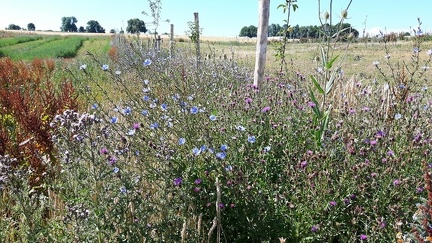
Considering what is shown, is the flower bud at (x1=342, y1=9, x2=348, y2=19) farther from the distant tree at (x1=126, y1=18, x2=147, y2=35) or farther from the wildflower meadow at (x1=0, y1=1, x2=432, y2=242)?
the distant tree at (x1=126, y1=18, x2=147, y2=35)

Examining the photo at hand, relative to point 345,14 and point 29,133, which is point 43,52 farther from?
point 345,14

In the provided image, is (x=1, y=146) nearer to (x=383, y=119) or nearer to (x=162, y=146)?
(x=162, y=146)

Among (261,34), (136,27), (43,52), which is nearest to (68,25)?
(43,52)

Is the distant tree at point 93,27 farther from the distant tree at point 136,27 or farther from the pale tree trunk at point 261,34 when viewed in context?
the pale tree trunk at point 261,34

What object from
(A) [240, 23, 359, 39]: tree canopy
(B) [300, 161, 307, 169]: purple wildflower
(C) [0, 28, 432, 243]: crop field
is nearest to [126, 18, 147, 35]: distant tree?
(A) [240, 23, 359, 39]: tree canopy

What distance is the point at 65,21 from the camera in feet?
495

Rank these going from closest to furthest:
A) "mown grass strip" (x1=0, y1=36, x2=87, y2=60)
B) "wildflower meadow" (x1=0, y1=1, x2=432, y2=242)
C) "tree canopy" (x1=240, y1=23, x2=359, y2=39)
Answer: "wildflower meadow" (x1=0, y1=1, x2=432, y2=242), "tree canopy" (x1=240, y1=23, x2=359, y2=39), "mown grass strip" (x1=0, y1=36, x2=87, y2=60)

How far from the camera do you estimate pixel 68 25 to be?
492ft

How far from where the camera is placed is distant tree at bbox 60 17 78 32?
150m

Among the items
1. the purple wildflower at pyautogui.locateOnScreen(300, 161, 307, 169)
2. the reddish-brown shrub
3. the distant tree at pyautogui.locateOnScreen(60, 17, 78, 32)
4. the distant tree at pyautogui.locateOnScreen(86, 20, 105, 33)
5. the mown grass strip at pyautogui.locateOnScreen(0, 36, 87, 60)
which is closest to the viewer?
the purple wildflower at pyautogui.locateOnScreen(300, 161, 307, 169)

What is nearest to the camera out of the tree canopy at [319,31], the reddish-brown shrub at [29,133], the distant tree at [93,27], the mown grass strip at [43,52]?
the reddish-brown shrub at [29,133]

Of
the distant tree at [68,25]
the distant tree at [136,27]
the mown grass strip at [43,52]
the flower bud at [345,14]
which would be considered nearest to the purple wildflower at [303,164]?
the flower bud at [345,14]

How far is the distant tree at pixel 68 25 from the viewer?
150 metres

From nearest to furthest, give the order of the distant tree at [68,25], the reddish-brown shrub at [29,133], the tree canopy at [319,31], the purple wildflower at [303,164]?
1. the purple wildflower at [303,164]
2. the reddish-brown shrub at [29,133]
3. the tree canopy at [319,31]
4. the distant tree at [68,25]
